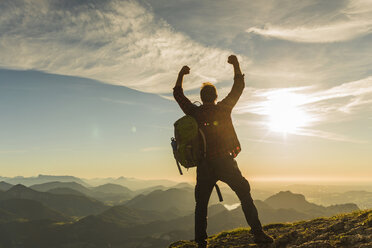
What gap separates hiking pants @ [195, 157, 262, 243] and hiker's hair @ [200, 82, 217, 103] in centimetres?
159

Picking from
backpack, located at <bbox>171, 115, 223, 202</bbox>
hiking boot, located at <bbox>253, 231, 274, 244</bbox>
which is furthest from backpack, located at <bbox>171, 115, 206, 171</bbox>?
hiking boot, located at <bbox>253, 231, 274, 244</bbox>

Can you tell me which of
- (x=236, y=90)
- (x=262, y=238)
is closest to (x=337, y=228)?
(x=262, y=238)

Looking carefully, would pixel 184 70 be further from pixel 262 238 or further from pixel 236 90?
pixel 262 238

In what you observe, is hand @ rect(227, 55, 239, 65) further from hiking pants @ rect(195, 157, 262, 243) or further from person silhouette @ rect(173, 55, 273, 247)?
hiking pants @ rect(195, 157, 262, 243)

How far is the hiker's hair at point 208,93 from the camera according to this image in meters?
6.47

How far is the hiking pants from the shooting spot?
235 inches

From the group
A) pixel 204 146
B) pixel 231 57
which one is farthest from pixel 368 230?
pixel 231 57

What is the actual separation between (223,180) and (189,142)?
126cm

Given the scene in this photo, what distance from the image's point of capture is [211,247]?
8570 millimetres

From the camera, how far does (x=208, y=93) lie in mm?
6492

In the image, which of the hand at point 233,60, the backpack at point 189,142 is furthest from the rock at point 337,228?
the hand at point 233,60

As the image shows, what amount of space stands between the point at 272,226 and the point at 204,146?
725 cm

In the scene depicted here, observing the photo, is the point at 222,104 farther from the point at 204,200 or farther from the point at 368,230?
the point at 368,230

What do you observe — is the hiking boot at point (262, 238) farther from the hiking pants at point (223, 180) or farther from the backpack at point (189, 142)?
the backpack at point (189, 142)
